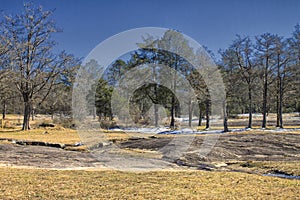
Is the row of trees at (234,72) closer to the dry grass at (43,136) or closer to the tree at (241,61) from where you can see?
the tree at (241,61)

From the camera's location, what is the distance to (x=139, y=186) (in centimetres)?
723

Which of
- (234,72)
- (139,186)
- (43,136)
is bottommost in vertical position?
(43,136)

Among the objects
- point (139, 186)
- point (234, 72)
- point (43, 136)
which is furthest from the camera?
point (234, 72)

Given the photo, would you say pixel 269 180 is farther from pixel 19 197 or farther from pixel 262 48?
pixel 262 48

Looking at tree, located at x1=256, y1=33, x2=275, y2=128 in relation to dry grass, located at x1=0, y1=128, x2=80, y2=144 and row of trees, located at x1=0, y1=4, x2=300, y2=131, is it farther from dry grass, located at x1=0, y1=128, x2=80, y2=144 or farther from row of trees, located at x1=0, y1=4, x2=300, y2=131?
dry grass, located at x1=0, y1=128, x2=80, y2=144

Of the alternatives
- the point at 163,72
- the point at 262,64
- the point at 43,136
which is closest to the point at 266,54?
the point at 262,64

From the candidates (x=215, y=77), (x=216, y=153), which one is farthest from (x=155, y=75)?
(x=216, y=153)

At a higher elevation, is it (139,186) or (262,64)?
(262,64)

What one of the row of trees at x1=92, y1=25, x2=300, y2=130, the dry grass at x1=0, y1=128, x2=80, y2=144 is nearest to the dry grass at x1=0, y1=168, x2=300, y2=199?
the dry grass at x1=0, y1=128, x2=80, y2=144

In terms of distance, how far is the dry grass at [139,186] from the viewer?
6.29m

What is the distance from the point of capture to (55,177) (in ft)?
27.3

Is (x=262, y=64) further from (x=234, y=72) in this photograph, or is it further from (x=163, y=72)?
(x=163, y=72)

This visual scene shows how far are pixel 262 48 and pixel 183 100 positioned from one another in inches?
414

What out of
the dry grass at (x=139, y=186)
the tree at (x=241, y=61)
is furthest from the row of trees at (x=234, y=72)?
the dry grass at (x=139, y=186)
